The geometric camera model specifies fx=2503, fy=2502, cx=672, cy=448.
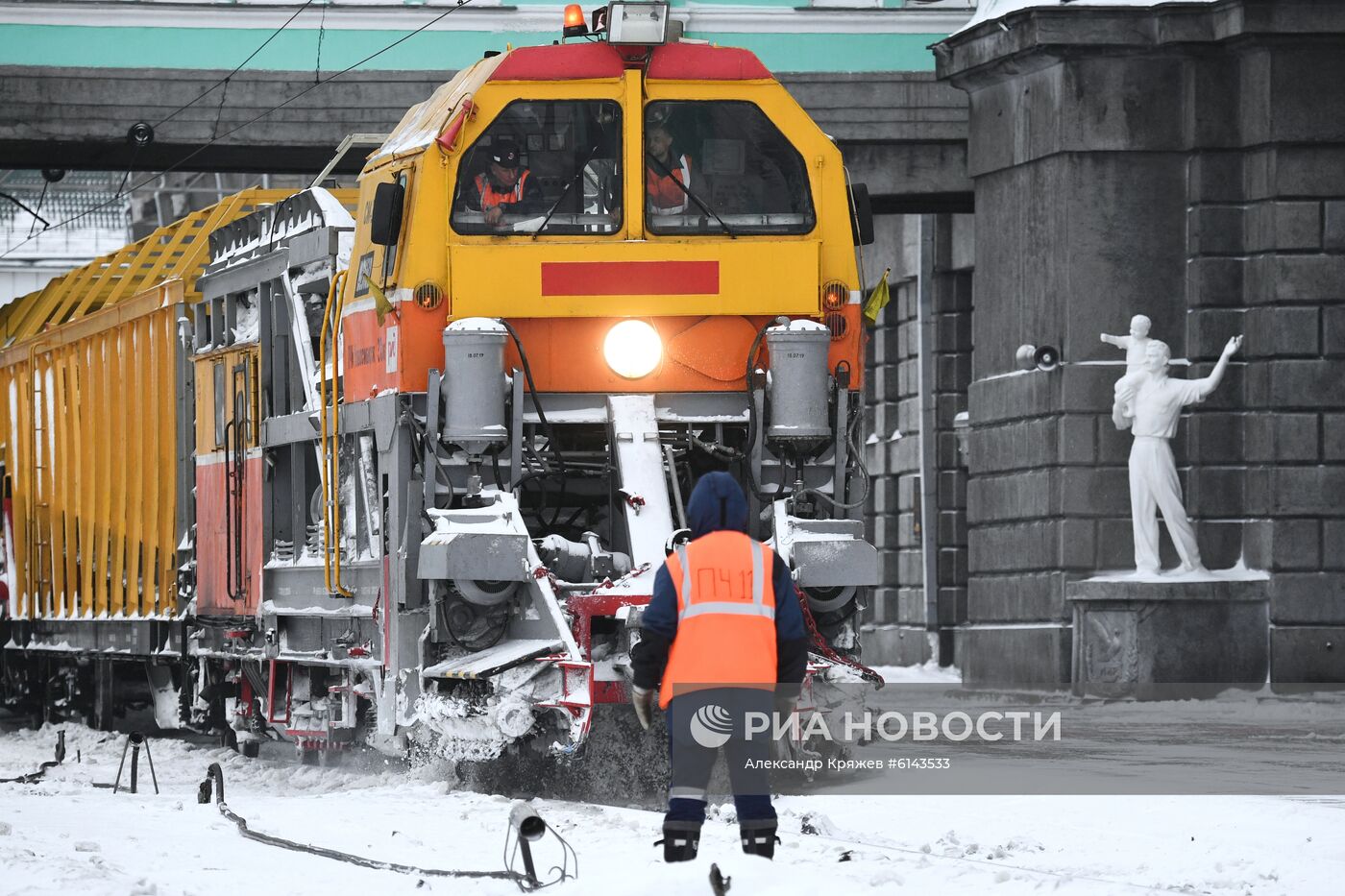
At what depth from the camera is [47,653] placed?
22.5 metres

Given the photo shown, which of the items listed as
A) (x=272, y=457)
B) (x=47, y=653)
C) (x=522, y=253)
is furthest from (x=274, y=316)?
(x=47, y=653)

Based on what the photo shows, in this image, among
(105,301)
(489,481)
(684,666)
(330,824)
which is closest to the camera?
(684,666)

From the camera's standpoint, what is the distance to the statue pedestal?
2241cm

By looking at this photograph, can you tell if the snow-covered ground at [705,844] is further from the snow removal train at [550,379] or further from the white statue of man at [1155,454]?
the white statue of man at [1155,454]

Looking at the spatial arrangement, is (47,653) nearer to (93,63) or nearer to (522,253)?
(93,63)

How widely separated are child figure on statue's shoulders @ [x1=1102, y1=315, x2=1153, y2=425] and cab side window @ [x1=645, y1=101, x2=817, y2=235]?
30.1ft

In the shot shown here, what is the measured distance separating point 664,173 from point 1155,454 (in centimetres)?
998

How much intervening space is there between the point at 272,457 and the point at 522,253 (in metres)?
3.38

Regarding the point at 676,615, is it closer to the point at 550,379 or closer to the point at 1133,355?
the point at 550,379

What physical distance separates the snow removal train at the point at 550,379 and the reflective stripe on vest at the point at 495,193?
2cm

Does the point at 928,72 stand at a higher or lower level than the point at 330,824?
higher

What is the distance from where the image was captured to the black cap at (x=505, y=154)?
13.6 metres

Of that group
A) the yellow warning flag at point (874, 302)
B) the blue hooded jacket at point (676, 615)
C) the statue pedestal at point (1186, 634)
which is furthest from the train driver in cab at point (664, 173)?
the statue pedestal at point (1186, 634)

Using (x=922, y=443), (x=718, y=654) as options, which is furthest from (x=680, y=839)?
(x=922, y=443)
